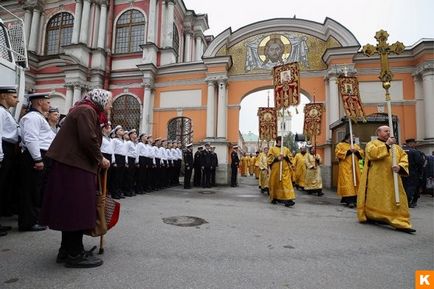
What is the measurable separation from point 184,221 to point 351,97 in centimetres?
597

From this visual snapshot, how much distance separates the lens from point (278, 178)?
27.4 feet

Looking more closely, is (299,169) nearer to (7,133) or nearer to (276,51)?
(276,51)

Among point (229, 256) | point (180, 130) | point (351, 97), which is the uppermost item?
point (180, 130)

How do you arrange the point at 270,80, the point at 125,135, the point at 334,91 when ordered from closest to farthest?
the point at 125,135
the point at 334,91
the point at 270,80

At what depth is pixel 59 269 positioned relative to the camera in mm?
2938

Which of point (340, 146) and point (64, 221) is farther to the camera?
point (340, 146)

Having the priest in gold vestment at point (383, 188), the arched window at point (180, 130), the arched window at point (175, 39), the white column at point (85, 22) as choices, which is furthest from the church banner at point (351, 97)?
the white column at point (85, 22)

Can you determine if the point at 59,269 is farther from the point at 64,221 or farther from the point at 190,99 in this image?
the point at 190,99

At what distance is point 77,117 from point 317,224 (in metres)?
4.81

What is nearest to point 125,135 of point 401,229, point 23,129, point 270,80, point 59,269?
point 23,129

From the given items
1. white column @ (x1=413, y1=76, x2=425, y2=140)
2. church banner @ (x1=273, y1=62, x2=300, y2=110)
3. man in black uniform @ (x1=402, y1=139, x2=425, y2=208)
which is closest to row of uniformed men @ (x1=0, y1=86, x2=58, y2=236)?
church banner @ (x1=273, y1=62, x2=300, y2=110)

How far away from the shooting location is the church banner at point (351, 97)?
8086mm

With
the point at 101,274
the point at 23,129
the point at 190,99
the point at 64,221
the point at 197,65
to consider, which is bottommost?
the point at 101,274

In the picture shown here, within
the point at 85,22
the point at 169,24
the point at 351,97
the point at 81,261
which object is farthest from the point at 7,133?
the point at 85,22
